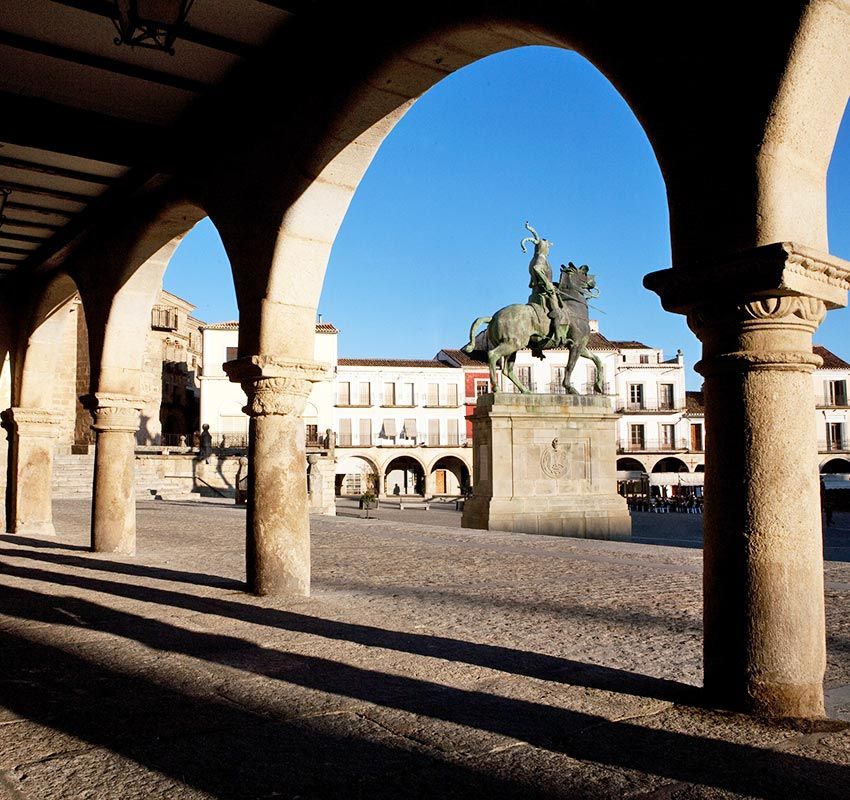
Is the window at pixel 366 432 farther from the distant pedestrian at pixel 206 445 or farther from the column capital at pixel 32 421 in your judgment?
the column capital at pixel 32 421

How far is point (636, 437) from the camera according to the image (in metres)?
47.4

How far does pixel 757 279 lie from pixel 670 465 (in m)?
46.8

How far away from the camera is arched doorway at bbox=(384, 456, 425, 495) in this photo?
153 ft

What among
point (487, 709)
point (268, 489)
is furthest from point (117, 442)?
point (487, 709)

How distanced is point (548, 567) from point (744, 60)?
5.40 metres

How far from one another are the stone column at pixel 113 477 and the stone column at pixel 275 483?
119 inches

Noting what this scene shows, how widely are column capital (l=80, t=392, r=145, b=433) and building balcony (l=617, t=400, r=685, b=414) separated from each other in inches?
1620

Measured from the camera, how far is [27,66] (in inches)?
206

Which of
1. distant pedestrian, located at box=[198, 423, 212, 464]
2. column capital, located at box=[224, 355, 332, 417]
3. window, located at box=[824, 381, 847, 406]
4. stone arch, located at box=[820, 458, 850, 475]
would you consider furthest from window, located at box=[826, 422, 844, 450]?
column capital, located at box=[224, 355, 332, 417]

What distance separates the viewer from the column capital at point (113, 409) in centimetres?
812

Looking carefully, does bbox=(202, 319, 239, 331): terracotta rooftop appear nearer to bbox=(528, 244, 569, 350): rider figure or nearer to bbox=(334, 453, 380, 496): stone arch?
bbox=(334, 453, 380, 496): stone arch

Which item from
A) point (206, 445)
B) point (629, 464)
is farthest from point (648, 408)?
point (206, 445)

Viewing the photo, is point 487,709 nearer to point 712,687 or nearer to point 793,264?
point 712,687

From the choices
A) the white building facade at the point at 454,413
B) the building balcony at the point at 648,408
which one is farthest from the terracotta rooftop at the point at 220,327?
the building balcony at the point at 648,408
